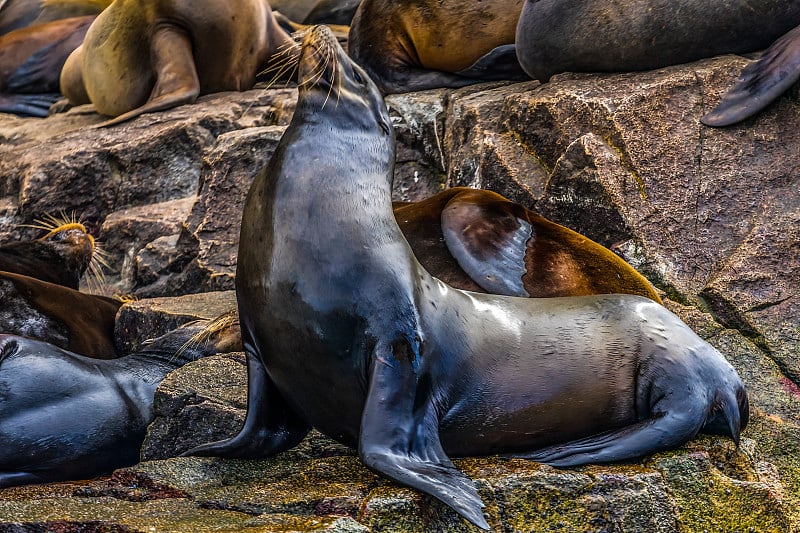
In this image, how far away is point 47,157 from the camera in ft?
25.9

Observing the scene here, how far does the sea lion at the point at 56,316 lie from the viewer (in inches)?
215

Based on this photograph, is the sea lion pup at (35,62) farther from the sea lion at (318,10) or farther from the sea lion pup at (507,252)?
the sea lion pup at (507,252)

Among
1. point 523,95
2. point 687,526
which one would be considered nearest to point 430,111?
point 523,95

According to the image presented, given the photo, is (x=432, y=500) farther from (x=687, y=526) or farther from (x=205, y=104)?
(x=205, y=104)

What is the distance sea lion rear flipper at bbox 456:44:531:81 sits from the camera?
7.03m

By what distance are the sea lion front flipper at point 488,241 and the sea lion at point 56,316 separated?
73.8 inches

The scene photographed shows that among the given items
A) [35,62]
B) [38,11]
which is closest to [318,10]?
[35,62]

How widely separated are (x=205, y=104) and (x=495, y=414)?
5.72 m

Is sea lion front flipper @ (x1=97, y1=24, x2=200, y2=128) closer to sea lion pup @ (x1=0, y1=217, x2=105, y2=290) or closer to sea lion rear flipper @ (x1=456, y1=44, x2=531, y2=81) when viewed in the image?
sea lion pup @ (x1=0, y1=217, x2=105, y2=290)

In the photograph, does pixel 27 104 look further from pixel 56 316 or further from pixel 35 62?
pixel 56 316

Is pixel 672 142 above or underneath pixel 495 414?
above

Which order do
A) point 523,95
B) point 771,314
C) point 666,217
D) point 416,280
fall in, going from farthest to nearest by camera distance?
point 523,95 < point 666,217 < point 771,314 < point 416,280

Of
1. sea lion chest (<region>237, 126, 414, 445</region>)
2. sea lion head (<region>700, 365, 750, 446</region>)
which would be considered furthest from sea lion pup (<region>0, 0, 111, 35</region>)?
sea lion head (<region>700, 365, 750, 446</region>)

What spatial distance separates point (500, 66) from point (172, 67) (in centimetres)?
301
